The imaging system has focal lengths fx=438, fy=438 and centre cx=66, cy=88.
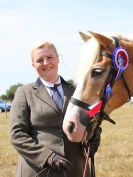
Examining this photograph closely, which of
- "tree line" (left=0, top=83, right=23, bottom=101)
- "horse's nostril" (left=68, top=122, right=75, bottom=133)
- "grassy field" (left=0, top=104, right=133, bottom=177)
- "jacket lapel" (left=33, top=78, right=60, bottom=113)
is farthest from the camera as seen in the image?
"tree line" (left=0, top=83, right=23, bottom=101)

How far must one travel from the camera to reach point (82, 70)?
384 cm

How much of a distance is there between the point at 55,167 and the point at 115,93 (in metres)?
0.88

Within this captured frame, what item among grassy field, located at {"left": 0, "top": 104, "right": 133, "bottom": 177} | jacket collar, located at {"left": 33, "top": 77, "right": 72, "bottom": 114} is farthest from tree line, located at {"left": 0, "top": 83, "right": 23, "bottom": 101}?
jacket collar, located at {"left": 33, "top": 77, "right": 72, "bottom": 114}

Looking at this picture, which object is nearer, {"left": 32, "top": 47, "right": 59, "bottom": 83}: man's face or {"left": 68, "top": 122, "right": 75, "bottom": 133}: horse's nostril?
{"left": 68, "top": 122, "right": 75, "bottom": 133}: horse's nostril

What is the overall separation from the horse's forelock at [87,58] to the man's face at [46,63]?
0.82 feet

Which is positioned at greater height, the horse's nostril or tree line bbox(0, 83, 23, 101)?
the horse's nostril

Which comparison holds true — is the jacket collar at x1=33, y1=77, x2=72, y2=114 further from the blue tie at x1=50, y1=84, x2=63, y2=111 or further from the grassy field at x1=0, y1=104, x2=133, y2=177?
the grassy field at x1=0, y1=104, x2=133, y2=177

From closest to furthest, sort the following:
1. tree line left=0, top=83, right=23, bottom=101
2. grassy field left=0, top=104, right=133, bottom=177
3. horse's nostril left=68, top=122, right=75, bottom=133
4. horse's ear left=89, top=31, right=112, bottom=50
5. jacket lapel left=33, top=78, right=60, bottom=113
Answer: horse's nostril left=68, top=122, right=75, bottom=133 → horse's ear left=89, top=31, right=112, bottom=50 → jacket lapel left=33, top=78, right=60, bottom=113 → grassy field left=0, top=104, right=133, bottom=177 → tree line left=0, top=83, right=23, bottom=101

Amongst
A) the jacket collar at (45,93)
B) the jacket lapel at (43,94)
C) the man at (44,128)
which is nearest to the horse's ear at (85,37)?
the man at (44,128)

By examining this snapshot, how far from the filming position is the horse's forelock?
3.84 m

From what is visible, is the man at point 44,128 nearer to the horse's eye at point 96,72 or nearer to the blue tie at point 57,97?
the blue tie at point 57,97

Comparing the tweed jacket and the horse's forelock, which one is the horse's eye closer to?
the horse's forelock

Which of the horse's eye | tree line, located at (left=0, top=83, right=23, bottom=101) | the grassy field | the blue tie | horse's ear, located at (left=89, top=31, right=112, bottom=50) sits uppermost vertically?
horse's ear, located at (left=89, top=31, right=112, bottom=50)

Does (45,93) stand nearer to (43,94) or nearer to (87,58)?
(43,94)
